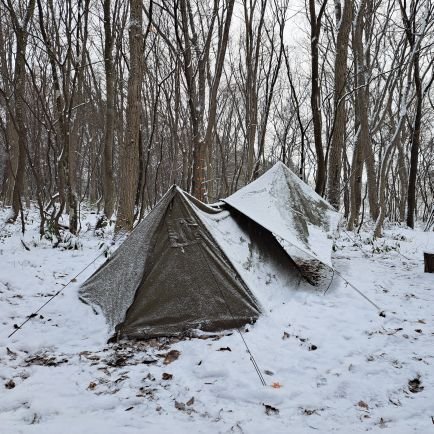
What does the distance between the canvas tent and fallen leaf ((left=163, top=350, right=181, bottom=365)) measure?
319 millimetres

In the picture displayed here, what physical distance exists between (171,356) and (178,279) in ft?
2.50

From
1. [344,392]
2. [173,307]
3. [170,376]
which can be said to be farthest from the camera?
[173,307]

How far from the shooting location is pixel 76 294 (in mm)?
4074

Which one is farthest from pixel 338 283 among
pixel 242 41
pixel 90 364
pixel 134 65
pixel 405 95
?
pixel 242 41

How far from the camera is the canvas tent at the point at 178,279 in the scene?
10.8 ft

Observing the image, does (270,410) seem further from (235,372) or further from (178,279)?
(178,279)

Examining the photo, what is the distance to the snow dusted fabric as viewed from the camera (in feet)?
10.8

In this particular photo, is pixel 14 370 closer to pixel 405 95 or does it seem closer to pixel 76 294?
pixel 76 294

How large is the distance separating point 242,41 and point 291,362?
1358 centimetres

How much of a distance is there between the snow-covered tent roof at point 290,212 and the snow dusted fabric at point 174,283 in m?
0.75

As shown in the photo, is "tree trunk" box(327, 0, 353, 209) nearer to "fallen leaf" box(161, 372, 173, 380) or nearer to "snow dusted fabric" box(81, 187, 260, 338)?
"snow dusted fabric" box(81, 187, 260, 338)

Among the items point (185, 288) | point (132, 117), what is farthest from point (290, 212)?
point (132, 117)

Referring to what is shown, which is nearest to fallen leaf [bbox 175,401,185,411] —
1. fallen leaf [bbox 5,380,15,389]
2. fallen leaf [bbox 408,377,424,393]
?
fallen leaf [bbox 5,380,15,389]

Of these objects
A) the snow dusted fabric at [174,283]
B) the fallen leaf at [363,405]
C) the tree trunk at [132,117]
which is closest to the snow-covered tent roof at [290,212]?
the snow dusted fabric at [174,283]
